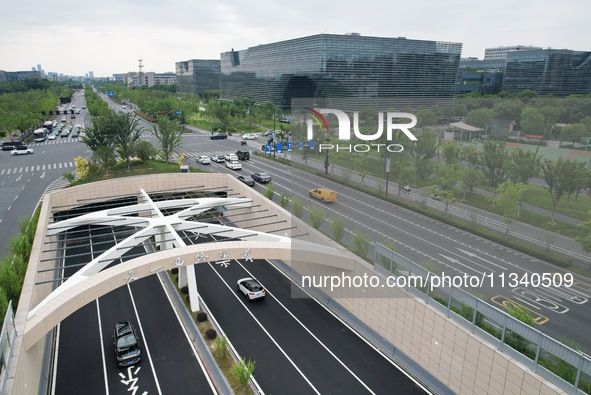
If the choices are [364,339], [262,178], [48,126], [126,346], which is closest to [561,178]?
[364,339]

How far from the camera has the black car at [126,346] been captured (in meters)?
18.1

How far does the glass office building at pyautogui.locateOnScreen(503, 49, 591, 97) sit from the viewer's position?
105 metres

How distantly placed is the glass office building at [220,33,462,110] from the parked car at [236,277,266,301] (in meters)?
86.7

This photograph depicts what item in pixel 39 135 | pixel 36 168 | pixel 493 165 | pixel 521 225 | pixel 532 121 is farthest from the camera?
pixel 39 135

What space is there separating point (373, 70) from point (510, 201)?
82477mm

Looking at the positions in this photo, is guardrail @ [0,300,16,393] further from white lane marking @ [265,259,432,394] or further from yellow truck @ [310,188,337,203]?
yellow truck @ [310,188,337,203]

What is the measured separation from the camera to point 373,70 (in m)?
106

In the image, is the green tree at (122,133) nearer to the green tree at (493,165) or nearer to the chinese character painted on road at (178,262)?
the chinese character painted on road at (178,262)

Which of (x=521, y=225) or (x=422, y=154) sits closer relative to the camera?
(x=521, y=225)

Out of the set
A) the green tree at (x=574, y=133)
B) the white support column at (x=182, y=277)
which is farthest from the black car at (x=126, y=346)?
the green tree at (x=574, y=133)

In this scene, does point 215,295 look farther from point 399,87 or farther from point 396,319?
point 399,87

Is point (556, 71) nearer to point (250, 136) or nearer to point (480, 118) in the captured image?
point (480, 118)

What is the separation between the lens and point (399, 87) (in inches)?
4281

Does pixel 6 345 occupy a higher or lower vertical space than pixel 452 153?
lower
